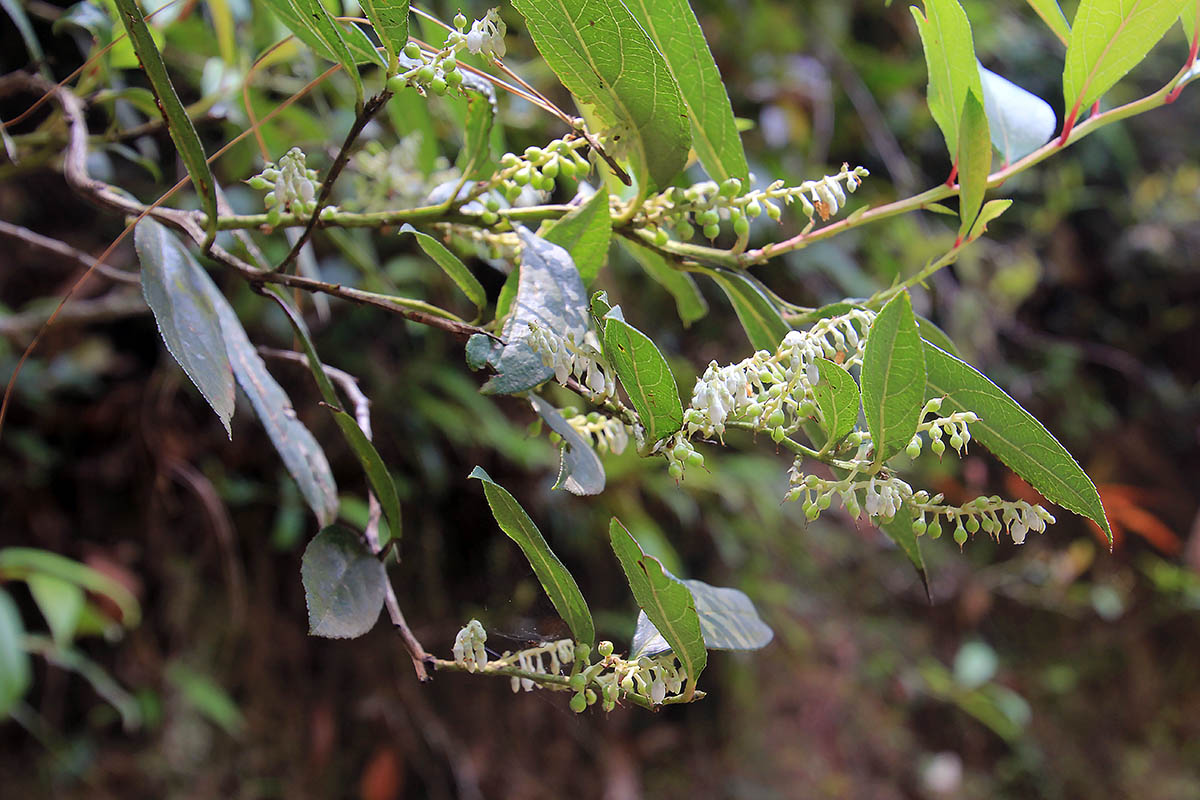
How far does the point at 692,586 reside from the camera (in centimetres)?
45

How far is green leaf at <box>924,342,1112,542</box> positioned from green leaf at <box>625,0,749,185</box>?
0.46 ft

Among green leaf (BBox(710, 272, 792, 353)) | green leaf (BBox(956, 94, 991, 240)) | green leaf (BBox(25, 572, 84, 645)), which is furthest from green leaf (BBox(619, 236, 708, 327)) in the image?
green leaf (BBox(25, 572, 84, 645))

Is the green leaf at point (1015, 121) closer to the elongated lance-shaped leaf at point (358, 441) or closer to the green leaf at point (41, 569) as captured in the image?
the elongated lance-shaped leaf at point (358, 441)

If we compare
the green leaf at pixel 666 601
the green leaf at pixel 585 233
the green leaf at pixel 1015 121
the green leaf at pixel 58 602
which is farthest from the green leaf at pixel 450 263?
the green leaf at pixel 58 602

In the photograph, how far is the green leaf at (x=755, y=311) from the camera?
0.41 m

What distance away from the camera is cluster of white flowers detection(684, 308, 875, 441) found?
33 centimetres

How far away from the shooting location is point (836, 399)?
342 mm

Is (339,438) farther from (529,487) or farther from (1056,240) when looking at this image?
(1056,240)

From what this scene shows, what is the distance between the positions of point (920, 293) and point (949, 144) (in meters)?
1.01

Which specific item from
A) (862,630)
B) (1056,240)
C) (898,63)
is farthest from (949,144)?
(1056,240)

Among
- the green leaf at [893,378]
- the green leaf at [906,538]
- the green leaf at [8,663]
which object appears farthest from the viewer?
the green leaf at [8,663]

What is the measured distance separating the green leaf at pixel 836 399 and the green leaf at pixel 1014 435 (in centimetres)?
4

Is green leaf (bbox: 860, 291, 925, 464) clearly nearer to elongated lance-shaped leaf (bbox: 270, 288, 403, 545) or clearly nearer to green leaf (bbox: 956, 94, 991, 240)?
green leaf (bbox: 956, 94, 991, 240)

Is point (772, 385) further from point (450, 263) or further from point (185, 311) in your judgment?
point (185, 311)
